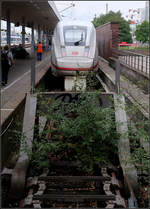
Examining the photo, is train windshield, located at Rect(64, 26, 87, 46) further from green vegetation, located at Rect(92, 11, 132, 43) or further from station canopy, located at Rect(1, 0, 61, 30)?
green vegetation, located at Rect(92, 11, 132, 43)

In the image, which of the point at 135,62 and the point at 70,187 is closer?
the point at 70,187

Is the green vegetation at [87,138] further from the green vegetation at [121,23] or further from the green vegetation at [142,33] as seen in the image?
the green vegetation at [121,23]

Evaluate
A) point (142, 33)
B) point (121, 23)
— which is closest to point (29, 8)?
point (142, 33)

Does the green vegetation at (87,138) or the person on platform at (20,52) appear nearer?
the green vegetation at (87,138)

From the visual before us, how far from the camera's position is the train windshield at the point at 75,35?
11477 millimetres

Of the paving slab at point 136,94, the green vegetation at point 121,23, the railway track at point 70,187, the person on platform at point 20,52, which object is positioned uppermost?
the green vegetation at point 121,23

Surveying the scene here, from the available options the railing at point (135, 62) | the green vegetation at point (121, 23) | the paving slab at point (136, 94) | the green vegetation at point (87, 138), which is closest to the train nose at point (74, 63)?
the paving slab at point (136, 94)

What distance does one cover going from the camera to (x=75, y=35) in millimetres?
11688

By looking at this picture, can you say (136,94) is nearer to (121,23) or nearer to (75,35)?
(75,35)

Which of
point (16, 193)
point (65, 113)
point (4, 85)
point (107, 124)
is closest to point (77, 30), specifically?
point (4, 85)

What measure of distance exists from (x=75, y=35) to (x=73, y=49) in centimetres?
70

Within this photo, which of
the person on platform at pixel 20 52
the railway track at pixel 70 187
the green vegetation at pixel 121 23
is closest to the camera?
the railway track at pixel 70 187

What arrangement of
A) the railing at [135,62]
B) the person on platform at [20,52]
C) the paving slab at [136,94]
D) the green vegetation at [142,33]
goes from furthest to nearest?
the green vegetation at [142,33]
the person on platform at [20,52]
the railing at [135,62]
the paving slab at [136,94]

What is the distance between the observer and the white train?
11.2m
